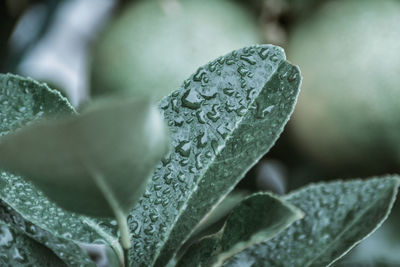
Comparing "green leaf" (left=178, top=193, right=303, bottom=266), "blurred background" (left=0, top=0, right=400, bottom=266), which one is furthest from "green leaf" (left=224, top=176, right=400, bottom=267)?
"blurred background" (left=0, top=0, right=400, bottom=266)

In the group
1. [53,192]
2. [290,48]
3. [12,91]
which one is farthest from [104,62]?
[53,192]

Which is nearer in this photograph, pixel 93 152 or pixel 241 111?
pixel 93 152

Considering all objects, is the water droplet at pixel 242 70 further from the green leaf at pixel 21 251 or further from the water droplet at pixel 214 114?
the green leaf at pixel 21 251

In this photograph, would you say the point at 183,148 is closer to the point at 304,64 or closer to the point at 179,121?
the point at 179,121

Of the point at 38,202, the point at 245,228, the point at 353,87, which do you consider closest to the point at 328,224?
the point at 245,228

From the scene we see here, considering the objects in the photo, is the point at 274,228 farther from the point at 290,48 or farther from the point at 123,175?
the point at 290,48

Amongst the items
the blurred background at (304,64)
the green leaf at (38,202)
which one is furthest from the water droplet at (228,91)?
the blurred background at (304,64)
